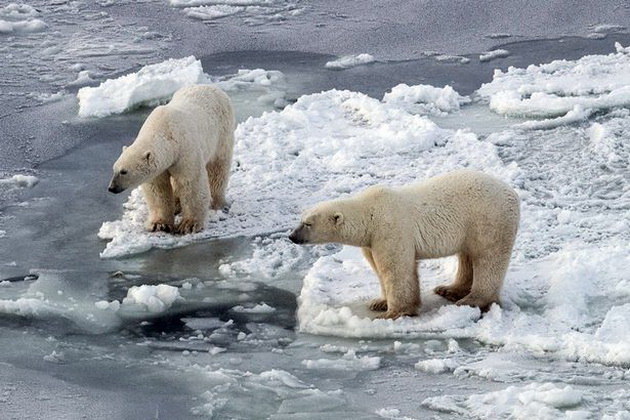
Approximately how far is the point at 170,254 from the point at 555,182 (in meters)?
3.42

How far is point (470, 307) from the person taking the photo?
7797 mm

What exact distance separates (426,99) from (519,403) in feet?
20.9

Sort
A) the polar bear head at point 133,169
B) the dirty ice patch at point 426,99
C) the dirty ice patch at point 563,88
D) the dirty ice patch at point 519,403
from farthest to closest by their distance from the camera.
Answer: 1. the dirty ice patch at point 426,99
2. the dirty ice patch at point 563,88
3. the polar bear head at point 133,169
4. the dirty ice patch at point 519,403

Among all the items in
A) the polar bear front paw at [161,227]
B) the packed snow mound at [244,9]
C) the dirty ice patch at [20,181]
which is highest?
the packed snow mound at [244,9]

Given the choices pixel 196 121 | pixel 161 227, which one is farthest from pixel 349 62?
pixel 161 227

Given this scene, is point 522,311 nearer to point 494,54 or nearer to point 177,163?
point 177,163

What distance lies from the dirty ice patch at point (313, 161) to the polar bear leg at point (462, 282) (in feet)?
6.30

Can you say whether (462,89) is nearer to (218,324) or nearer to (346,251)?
(346,251)

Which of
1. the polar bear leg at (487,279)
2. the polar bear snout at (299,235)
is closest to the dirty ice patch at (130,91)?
the polar bear snout at (299,235)

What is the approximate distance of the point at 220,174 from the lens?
10.2m

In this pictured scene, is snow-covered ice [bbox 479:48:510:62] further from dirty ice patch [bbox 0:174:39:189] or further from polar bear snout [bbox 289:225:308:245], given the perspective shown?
polar bear snout [bbox 289:225:308:245]

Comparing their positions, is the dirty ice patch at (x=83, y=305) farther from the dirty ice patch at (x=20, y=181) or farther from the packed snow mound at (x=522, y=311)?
the dirty ice patch at (x=20, y=181)

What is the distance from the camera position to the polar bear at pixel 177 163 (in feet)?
30.4

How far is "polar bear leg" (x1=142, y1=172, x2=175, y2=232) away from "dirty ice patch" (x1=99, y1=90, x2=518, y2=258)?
0.11 metres
